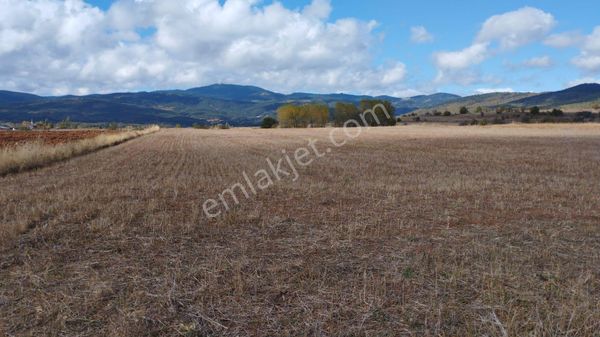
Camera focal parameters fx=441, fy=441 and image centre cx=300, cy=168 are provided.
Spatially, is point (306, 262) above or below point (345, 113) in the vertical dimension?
below

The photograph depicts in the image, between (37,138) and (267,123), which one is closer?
(37,138)

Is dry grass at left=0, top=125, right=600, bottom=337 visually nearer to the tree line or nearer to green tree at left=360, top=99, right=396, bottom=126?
green tree at left=360, top=99, right=396, bottom=126

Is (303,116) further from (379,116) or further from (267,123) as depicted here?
(379,116)

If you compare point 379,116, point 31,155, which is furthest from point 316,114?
point 31,155

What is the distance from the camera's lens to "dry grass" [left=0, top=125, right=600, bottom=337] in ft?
15.5

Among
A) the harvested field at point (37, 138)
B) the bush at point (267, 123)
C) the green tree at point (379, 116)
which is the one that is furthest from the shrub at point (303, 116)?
the harvested field at point (37, 138)

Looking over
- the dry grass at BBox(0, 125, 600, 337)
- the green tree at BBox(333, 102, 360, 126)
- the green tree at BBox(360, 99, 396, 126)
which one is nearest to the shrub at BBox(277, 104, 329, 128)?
the green tree at BBox(333, 102, 360, 126)

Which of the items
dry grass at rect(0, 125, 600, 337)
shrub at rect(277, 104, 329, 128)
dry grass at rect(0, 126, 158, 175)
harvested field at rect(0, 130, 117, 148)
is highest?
shrub at rect(277, 104, 329, 128)

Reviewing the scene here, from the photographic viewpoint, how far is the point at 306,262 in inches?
258

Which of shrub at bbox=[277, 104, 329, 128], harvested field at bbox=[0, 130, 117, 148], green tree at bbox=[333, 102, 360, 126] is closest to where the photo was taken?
harvested field at bbox=[0, 130, 117, 148]

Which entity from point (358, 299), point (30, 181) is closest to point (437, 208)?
point (358, 299)

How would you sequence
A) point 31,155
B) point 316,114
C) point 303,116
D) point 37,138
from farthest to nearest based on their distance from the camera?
point 316,114 < point 303,116 < point 37,138 < point 31,155

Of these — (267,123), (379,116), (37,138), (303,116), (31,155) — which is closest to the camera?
(31,155)

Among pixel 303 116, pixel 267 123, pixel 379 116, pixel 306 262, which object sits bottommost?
pixel 306 262
